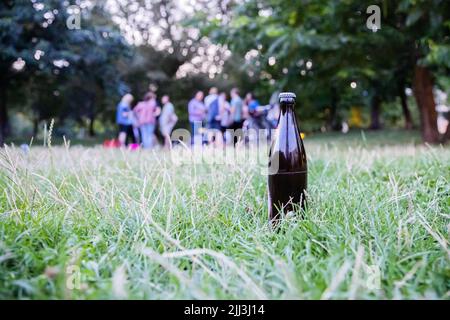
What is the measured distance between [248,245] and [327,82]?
7.50 m

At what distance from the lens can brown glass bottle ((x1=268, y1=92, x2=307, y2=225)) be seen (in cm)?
206

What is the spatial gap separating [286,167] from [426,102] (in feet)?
27.7

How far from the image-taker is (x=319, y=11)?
296 inches

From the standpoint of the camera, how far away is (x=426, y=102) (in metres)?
9.12

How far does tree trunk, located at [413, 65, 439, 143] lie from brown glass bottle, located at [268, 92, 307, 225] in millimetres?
7981

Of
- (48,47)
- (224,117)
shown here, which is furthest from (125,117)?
(48,47)

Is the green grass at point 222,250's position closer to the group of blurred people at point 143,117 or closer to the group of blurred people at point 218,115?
the group of blurred people at point 218,115

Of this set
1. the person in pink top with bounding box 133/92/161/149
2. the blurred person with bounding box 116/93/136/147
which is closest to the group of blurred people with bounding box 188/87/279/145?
the person in pink top with bounding box 133/92/161/149

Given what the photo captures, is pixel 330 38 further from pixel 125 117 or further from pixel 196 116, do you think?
pixel 125 117

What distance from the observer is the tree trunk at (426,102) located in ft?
29.2

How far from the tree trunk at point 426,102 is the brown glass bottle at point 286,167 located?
7.98m

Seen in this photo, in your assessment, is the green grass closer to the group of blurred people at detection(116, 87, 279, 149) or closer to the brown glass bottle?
the brown glass bottle

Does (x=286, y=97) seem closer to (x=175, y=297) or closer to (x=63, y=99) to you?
(x=175, y=297)

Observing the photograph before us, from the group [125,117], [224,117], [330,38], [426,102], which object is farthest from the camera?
[224,117]
